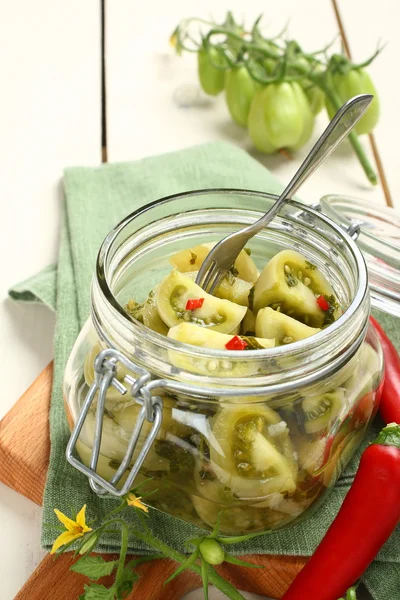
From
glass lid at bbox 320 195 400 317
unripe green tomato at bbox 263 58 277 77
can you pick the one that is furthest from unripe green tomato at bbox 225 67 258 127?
glass lid at bbox 320 195 400 317

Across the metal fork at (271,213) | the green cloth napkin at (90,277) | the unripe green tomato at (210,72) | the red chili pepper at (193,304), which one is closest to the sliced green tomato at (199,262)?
the metal fork at (271,213)

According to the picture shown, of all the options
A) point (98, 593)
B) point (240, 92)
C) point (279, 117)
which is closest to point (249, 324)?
point (98, 593)

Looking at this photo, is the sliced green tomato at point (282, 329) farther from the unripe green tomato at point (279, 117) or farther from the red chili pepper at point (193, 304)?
the unripe green tomato at point (279, 117)

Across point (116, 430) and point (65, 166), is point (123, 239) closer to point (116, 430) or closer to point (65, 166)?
point (116, 430)

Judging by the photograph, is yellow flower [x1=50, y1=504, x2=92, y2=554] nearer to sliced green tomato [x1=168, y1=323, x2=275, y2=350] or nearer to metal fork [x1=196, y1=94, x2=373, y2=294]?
sliced green tomato [x1=168, y1=323, x2=275, y2=350]

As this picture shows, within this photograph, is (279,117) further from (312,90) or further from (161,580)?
(161,580)

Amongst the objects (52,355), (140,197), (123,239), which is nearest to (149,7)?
(140,197)
